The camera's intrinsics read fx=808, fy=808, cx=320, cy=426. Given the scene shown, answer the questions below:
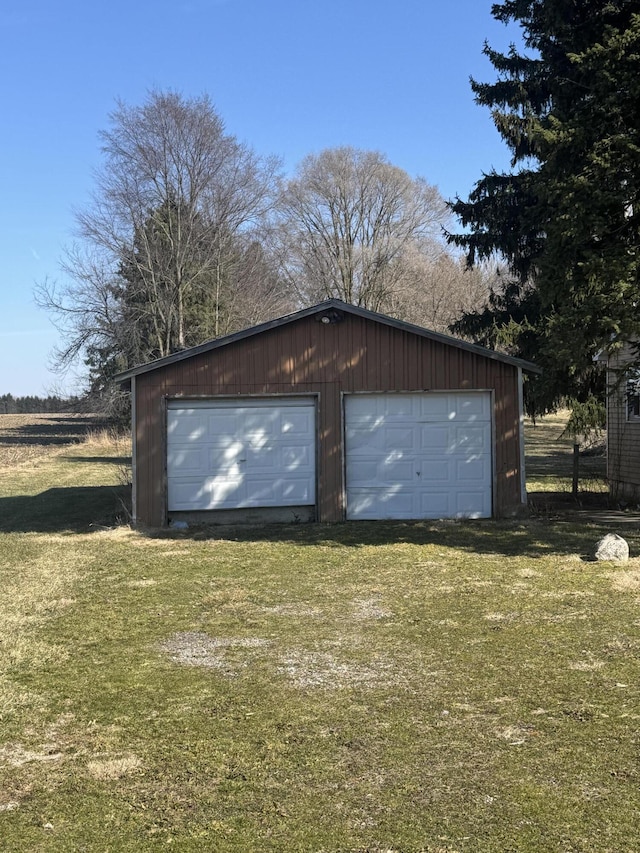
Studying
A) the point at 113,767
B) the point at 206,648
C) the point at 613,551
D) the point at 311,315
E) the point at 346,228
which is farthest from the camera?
the point at 346,228

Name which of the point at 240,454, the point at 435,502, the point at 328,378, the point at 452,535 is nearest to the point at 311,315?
the point at 328,378

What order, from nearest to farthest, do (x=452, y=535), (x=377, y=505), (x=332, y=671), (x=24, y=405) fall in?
(x=332, y=671) → (x=452, y=535) → (x=377, y=505) → (x=24, y=405)

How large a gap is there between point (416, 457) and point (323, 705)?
949 centimetres

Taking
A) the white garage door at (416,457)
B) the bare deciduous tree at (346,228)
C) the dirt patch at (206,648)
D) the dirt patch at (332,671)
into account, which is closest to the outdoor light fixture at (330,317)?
the white garage door at (416,457)

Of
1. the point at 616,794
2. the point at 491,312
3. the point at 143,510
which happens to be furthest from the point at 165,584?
the point at 491,312

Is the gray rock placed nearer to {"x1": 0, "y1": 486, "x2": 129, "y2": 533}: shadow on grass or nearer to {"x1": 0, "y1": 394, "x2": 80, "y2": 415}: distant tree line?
{"x1": 0, "y1": 486, "x2": 129, "y2": 533}: shadow on grass

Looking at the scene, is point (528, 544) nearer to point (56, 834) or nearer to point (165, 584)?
point (165, 584)

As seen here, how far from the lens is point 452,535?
12805 mm

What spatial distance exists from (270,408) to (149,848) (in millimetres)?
11059

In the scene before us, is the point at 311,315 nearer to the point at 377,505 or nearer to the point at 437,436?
the point at 437,436

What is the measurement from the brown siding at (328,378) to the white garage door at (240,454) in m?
0.23

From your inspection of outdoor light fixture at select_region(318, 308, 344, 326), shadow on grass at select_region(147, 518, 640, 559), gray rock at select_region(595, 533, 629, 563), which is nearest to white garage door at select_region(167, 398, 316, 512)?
shadow on grass at select_region(147, 518, 640, 559)

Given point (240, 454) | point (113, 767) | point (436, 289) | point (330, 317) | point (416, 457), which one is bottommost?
point (113, 767)

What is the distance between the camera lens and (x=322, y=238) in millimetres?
37219
